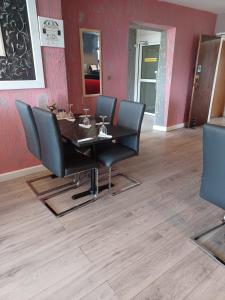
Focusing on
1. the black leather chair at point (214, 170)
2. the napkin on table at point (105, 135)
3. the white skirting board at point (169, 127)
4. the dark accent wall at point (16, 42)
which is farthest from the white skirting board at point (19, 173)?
the white skirting board at point (169, 127)

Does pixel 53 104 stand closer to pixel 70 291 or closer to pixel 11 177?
pixel 11 177

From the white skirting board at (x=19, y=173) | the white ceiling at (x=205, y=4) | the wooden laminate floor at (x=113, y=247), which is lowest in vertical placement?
the wooden laminate floor at (x=113, y=247)

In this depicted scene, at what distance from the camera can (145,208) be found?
2.15 metres

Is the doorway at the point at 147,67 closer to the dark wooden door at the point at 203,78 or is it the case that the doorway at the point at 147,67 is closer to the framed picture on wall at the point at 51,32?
the dark wooden door at the point at 203,78

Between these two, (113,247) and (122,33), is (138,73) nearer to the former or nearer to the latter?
(122,33)

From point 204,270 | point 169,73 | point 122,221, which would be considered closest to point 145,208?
point 122,221

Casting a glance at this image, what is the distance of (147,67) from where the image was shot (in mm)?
6121

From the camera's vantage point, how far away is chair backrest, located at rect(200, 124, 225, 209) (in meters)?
1.31

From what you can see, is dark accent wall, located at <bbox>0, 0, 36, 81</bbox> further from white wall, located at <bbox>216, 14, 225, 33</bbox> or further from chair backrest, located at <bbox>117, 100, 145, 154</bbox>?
white wall, located at <bbox>216, 14, 225, 33</bbox>

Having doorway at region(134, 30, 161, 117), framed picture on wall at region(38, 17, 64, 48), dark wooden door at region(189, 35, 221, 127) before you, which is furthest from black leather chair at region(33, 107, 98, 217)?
doorway at region(134, 30, 161, 117)

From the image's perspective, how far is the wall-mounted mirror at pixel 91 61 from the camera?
3.25 metres

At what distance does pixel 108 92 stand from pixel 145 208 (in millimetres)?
2329

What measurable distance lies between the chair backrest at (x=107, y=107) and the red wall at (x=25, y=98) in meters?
0.52

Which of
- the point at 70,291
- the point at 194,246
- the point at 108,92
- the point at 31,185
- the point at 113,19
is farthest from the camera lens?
the point at 108,92
